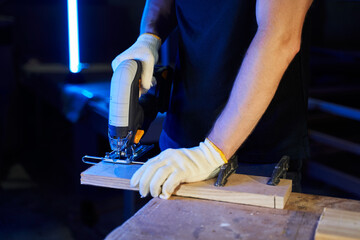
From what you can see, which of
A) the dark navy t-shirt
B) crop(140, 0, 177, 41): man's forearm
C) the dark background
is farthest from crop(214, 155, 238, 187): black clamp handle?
the dark background

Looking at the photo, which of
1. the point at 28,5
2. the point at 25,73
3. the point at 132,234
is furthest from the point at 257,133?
the point at 28,5

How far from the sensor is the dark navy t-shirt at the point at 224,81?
3.95ft

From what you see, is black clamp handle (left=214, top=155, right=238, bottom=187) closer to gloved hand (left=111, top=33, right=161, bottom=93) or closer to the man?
the man

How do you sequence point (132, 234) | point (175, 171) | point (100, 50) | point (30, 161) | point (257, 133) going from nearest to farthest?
point (132, 234) < point (175, 171) < point (257, 133) < point (100, 50) < point (30, 161)

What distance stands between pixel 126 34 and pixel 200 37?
2.50m

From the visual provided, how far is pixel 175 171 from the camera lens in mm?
1010

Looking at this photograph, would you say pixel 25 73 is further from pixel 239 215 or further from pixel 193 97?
pixel 239 215

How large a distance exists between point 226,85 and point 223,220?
0.46 metres

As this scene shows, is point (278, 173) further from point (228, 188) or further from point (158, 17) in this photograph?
point (158, 17)

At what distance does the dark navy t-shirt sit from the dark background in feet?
3.91

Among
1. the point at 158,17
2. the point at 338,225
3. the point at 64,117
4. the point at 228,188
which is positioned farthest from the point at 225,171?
the point at 64,117

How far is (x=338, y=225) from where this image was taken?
0.86 metres

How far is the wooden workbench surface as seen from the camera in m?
0.84

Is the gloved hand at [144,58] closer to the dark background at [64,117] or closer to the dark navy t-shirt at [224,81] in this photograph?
the dark navy t-shirt at [224,81]
